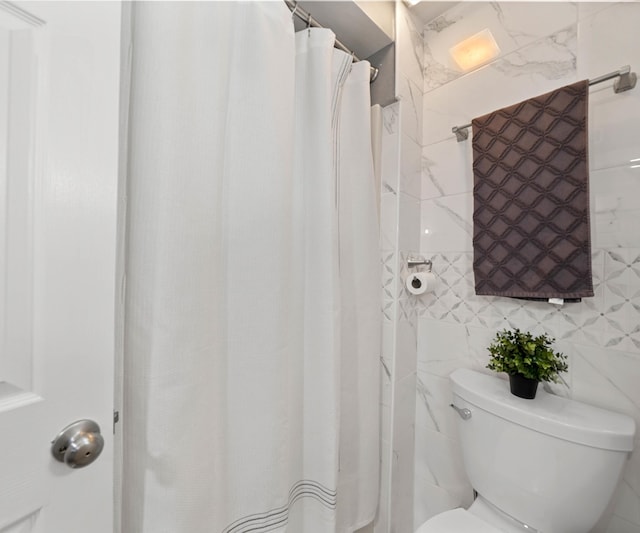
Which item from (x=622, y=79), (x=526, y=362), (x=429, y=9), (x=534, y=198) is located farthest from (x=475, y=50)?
(x=526, y=362)

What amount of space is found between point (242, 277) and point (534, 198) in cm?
97

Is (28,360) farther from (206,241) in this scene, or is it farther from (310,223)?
(310,223)

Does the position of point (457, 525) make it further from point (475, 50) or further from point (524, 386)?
point (475, 50)

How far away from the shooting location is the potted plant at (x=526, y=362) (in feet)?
2.68

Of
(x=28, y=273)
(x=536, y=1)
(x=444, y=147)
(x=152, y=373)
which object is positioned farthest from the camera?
(x=444, y=147)

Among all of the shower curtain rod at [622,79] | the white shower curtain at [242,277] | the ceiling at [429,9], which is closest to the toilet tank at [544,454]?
the white shower curtain at [242,277]

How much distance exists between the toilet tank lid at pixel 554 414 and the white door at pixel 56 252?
3.25 feet

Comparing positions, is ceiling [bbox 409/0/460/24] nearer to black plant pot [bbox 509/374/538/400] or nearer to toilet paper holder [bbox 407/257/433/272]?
toilet paper holder [bbox 407/257/433/272]

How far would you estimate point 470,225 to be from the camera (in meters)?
1.09

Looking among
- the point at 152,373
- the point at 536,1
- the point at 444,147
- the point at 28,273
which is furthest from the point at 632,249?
the point at 28,273

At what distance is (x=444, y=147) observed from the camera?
45.7 inches

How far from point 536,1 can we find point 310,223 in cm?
113

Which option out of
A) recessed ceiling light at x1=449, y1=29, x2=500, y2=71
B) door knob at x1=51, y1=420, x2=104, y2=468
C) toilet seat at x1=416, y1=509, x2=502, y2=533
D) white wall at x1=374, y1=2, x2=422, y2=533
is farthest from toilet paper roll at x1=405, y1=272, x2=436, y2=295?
door knob at x1=51, y1=420, x2=104, y2=468

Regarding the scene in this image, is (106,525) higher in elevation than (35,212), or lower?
lower
